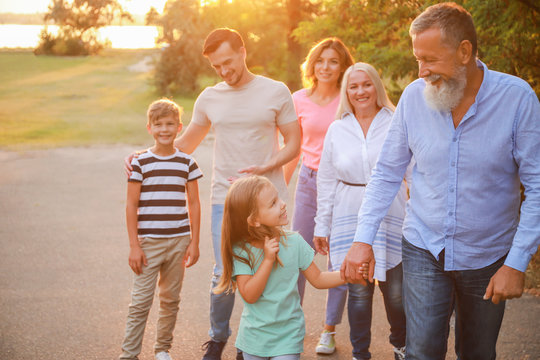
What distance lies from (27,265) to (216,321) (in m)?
3.57

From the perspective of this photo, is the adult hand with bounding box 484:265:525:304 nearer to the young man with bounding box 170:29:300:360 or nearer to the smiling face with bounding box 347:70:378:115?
the smiling face with bounding box 347:70:378:115

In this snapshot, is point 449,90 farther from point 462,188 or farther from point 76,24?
point 76,24

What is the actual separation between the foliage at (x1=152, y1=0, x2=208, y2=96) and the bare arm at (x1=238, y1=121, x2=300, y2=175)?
28.3 meters

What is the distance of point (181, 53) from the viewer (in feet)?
108

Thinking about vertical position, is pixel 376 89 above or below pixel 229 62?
below

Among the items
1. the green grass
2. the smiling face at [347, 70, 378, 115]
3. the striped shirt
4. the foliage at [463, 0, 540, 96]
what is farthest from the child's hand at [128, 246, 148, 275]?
the green grass

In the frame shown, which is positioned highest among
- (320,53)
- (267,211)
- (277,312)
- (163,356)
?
(320,53)

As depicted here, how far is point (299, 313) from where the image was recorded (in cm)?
310

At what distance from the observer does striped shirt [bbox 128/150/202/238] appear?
4.11 m

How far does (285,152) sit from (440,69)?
184cm

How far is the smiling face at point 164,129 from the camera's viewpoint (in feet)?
13.5

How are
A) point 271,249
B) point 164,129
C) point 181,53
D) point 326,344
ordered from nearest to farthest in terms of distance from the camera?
point 271,249 < point 164,129 < point 326,344 < point 181,53

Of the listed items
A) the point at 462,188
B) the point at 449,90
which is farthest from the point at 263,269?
the point at 449,90

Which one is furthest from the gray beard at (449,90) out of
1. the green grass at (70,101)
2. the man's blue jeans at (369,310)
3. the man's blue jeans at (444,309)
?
the green grass at (70,101)
